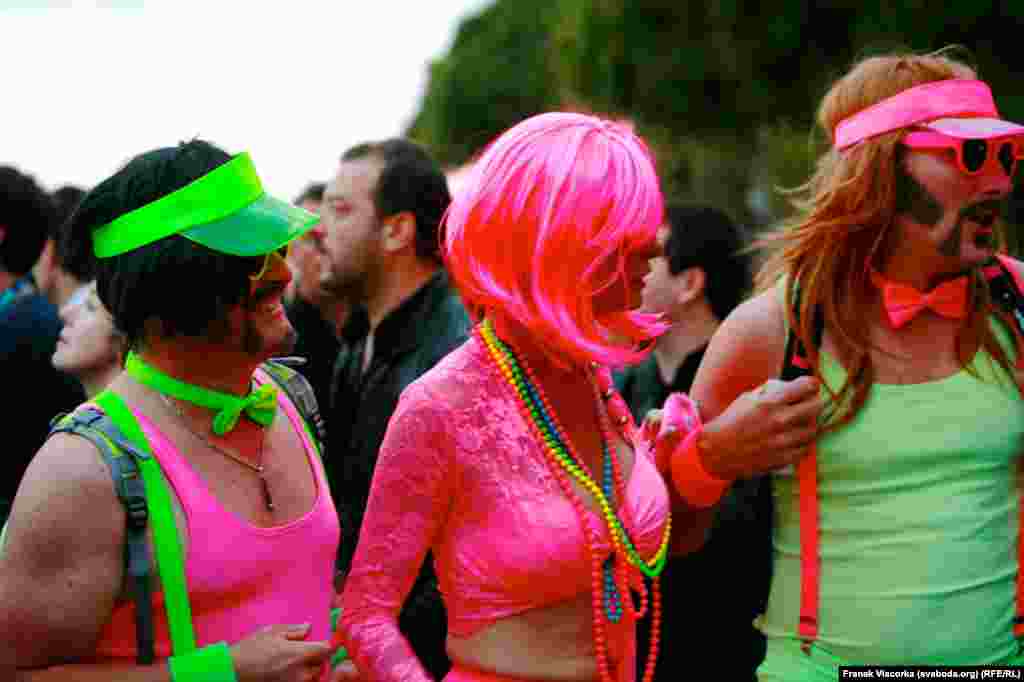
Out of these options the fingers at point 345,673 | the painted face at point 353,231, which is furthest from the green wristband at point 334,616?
the painted face at point 353,231

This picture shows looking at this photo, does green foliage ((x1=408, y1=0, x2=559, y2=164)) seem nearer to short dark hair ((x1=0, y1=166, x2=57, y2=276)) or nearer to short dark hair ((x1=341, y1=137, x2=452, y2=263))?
short dark hair ((x1=341, y1=137, x2=452, y2=263))

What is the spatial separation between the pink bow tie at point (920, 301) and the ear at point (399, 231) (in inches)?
87.2

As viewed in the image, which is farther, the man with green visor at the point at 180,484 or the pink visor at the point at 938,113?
the pink visor at the point at 938,113

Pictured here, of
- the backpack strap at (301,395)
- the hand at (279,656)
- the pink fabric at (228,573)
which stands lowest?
the hand at (279,656)

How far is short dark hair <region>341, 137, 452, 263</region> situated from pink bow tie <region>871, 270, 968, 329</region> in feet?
7.18

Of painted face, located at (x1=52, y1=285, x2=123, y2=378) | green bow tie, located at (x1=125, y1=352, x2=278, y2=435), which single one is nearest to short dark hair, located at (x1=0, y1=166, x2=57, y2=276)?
painted face, located at (x1=52, y1=285, x2=123, y2=378)

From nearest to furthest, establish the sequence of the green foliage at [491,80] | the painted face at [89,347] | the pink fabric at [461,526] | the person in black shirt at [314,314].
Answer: the pink fabric at [461,526]
the painted face at [89,347]
the person in black shirt at [314,314]
the green foliage at [491,80]

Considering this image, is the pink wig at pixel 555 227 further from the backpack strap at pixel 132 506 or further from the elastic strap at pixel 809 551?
the backpack strap at pixel 132 506

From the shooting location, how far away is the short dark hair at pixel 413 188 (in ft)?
15.9

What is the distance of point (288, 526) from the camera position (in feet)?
8.47

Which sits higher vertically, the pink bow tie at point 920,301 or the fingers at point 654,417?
the pink bow tie at point 920,301

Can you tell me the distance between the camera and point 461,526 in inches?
102

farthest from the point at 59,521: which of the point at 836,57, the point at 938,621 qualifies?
the point at 836,57

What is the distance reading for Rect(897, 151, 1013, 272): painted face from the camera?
293 cm
